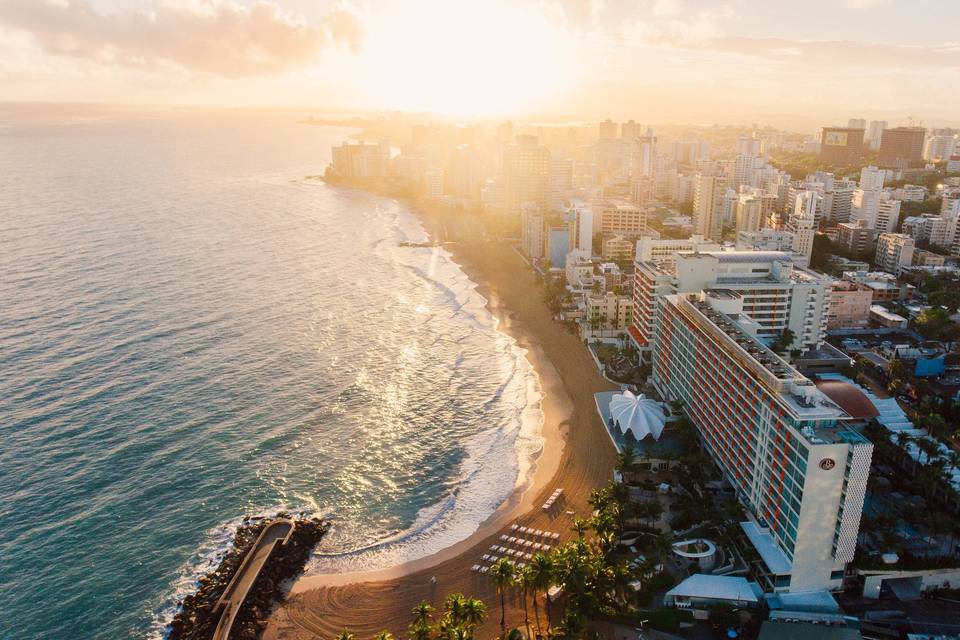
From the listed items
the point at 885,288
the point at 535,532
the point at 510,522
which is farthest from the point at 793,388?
the point at 885,288

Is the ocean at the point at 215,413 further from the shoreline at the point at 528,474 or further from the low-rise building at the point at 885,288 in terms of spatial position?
the low-rise building at the point at 885,288

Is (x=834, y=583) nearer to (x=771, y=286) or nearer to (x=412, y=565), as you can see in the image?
(x=412, y=565)

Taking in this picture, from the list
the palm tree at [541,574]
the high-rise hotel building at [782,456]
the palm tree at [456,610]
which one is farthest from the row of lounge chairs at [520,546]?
the high-rise hotel building at [782,456]

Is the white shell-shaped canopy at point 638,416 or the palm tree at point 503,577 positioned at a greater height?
the white shell-shaped canopy at point 638,416

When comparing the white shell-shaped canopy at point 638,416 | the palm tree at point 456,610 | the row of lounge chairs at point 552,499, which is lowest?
the row of lounge chairs at point 552,499

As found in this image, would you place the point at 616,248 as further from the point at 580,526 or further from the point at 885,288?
the point at 580,526

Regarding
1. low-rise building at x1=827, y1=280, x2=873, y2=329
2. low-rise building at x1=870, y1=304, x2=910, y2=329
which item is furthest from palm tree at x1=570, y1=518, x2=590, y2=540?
low-rise building at x1=870, y1=304, x2=910, y2=329

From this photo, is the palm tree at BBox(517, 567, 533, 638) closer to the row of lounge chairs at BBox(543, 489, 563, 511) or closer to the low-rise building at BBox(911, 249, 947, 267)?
the row of lounge chairs at BBox(543, 489, 563, 511)
